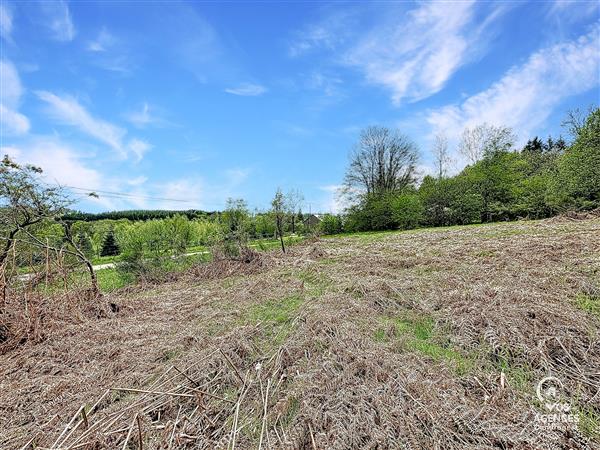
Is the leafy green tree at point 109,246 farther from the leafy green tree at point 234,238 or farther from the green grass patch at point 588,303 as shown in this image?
the green grass patch at point 588,303

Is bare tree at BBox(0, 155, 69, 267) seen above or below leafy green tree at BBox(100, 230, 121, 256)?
above

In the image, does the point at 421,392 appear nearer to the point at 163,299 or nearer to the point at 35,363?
the point at 35,363

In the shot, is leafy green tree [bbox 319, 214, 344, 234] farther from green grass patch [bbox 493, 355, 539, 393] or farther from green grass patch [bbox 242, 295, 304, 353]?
green grass patch [bbox 493, 355, 539, 393]

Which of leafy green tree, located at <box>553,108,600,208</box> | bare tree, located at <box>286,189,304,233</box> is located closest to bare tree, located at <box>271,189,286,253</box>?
bare tree, located at <box>286,189,304,233</box>

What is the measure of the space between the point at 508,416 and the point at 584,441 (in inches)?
13.2

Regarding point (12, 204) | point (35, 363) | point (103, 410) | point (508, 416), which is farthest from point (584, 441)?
point (12, 204)

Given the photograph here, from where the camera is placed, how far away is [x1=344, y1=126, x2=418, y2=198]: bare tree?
22812 mm

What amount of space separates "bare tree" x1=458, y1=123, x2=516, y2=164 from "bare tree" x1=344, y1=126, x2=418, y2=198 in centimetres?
384

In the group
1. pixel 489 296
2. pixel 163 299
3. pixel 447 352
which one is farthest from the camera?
pixel 163 299

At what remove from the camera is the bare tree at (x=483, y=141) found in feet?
61.6

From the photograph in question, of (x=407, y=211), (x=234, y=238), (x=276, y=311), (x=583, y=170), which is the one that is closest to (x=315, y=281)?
(x=276, y=311)

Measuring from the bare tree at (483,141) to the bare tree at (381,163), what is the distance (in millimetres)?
A: 3836

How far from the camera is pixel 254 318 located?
3.93m

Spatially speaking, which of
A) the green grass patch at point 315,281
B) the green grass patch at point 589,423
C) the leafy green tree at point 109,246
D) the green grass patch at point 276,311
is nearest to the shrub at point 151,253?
the green grass patch at point 315,281
